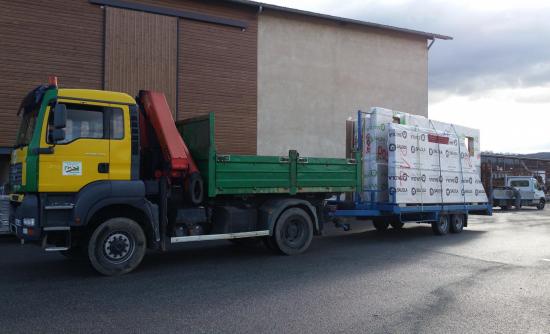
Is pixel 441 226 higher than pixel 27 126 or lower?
lower

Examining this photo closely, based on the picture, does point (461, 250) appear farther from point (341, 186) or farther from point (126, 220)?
point (126, 220)

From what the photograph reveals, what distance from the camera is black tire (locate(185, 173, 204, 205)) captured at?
345 inches

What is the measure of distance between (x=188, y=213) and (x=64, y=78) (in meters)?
9.73

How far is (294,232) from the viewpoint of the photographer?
1036cm

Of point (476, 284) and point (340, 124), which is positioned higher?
point (340, 124)

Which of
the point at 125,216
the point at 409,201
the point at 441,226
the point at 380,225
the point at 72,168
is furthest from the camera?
the point at 380,225

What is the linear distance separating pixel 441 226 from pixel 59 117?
10.8 metres

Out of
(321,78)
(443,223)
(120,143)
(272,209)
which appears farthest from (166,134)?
(321,78)

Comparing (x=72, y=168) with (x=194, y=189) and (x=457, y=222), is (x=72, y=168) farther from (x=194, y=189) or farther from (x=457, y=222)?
(x=457, y=222)

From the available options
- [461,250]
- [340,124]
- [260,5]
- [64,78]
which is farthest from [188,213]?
[340,124]

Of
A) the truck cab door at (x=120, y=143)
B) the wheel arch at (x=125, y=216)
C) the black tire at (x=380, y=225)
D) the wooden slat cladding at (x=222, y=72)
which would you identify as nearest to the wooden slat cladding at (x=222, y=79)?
the wooden slat cladding at (x=222, y=72)

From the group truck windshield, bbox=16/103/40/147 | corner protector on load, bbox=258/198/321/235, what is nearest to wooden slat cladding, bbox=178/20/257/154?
corner protector on load, bbox=258/198/321/235

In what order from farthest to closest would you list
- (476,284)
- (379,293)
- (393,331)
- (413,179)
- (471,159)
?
1. (471,159)
2. (413,179)
3. (476,284)
4. (379,293)
5. (393,331)

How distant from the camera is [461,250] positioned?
36.4ft
